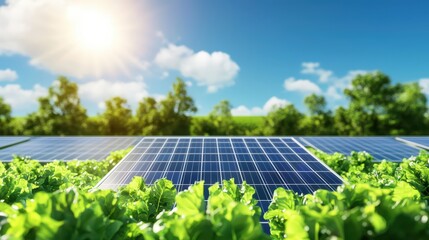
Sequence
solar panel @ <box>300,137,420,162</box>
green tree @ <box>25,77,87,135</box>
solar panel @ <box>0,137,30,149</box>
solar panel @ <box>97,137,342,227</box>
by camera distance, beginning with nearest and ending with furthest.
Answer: solar panel @ <box>97,137,342,227</box>, solar panel @ <box>300,137,420,162</box>, solar panel @ <box>0,137,30,149</box>, green tree @ <box>25,77,87,135</box>

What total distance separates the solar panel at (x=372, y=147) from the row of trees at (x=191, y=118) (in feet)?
156

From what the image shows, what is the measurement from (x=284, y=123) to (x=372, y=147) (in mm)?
55123

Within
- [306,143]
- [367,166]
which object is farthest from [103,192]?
[306,143]

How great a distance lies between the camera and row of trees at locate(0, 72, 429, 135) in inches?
2557

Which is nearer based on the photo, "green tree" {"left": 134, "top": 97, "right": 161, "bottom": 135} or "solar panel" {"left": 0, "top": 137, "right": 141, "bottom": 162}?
"solar panel" {"left": 0, "top": 137, "right": 141, "bottom": 162}

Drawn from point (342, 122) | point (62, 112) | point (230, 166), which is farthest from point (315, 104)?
point (230, 166)

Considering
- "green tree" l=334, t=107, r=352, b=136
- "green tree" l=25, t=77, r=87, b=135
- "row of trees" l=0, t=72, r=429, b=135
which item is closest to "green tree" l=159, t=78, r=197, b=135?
"row of trees" l=0, t=72, r=429, b=135

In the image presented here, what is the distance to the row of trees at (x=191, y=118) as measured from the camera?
64938mm

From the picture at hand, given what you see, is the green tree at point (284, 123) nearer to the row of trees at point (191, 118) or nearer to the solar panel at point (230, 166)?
the row of trees at point (191, 118)

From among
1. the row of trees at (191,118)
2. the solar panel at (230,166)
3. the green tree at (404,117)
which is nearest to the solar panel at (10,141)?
the solar panel at (230,166)

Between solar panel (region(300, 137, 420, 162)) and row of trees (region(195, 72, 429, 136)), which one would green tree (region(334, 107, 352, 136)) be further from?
solar panel (region(300, 137, 420, 162))

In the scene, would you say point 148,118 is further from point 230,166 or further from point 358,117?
point 230,166

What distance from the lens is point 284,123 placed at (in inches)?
2987

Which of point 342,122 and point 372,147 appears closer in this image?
point 372,147
